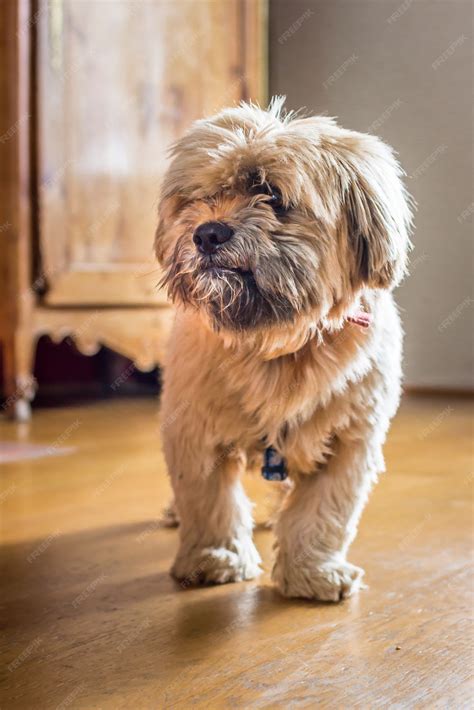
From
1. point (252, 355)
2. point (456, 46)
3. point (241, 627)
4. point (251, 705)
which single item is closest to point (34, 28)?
point (456, 46)

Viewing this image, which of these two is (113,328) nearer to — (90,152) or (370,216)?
(90,152)

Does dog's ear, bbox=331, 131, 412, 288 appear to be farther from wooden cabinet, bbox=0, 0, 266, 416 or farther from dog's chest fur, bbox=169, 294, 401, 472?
wooden cabinet, bbox=0, 0, 266, 416

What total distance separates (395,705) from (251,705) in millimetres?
175

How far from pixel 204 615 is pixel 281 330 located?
0.47 meters

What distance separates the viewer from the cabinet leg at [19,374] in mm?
3705

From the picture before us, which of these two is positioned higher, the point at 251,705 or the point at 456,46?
the point at 456,46

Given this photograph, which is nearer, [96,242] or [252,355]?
[252,355]

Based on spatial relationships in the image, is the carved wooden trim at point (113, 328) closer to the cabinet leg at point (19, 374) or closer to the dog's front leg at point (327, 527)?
the cabinet leg at point (19, 374)

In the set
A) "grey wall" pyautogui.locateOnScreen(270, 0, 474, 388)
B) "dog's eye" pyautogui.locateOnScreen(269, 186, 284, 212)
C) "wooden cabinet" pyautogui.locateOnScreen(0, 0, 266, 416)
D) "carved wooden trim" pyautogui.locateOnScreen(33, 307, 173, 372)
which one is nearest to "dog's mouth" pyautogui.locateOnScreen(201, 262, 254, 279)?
"dog's eye" pyautogui.locateOnScreen(269, 186, 284, 212)

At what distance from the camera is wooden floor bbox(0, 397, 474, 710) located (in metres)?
1.24

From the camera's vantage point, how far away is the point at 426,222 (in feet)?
14.9

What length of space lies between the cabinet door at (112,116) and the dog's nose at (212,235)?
233 cm

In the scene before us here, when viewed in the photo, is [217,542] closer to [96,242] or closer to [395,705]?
[395,705]

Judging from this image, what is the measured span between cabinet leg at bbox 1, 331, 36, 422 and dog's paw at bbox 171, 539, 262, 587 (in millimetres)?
2065
